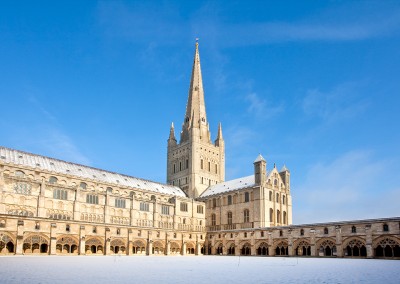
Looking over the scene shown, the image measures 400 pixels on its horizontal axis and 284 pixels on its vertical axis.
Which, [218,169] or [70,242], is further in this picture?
[218,169]

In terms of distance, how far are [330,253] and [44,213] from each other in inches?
1864

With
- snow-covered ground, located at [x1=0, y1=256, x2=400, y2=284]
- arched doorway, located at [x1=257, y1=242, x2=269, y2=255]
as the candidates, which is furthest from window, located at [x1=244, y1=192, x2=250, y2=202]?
snow-covered ground, located at [x1=0, y1=256, x2=400, y2=284]

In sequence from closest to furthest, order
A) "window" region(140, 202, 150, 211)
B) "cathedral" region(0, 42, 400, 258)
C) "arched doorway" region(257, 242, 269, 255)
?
"cathedral" region(0, 42, 400, 258)
"arched doorway" region(257, 242, 269, 255)
"window" region(140, 202, 150, 211)

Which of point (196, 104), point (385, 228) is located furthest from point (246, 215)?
point (196, 104)

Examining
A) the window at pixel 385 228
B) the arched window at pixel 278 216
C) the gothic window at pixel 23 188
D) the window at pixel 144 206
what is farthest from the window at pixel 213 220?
the window at pixel 385 228

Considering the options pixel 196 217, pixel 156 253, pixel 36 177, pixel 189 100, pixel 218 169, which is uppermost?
pixel 189 100

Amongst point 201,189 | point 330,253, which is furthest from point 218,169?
point 330,253

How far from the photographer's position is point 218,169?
11000 centimetres

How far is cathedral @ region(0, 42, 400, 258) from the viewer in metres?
57.5

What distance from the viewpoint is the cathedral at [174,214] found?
57469mm

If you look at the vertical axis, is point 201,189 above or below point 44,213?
above

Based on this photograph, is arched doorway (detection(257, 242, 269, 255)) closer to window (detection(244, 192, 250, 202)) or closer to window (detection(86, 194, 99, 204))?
window (detection(244, 192, 250, 202))

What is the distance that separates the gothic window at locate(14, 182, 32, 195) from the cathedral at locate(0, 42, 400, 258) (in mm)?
77

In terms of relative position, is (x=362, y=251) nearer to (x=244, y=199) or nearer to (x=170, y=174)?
(x=244, y=199)
